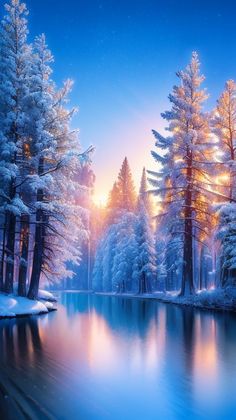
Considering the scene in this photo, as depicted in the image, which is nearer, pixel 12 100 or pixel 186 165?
pixel 12 100

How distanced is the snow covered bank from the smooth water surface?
3.51 metres

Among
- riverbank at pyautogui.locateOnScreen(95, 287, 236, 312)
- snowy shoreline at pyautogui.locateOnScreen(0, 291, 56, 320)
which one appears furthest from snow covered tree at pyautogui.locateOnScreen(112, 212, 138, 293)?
snowy shoreline at pyautogui.locateOnScreen(0, 291, 56, 320)

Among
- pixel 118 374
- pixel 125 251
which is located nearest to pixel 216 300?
pixel 118 374

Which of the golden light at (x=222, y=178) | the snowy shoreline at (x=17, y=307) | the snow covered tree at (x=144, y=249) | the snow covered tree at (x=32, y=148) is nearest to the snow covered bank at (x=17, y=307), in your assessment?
the snowy shoreline at (x=17, y=307)

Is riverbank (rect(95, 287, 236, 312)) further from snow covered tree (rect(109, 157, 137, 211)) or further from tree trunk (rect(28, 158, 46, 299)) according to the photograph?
snow covered tree (rect(109, 157, 137, 211))

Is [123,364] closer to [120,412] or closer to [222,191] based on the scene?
[120,412]

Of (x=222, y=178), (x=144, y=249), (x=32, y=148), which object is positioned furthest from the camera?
(x=144, y=249)

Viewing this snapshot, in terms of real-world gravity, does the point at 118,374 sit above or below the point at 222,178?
below

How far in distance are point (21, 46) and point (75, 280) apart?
72.0 meters

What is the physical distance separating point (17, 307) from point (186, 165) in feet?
54.7

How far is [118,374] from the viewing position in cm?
704

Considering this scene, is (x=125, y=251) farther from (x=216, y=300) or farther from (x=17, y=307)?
(x=17, y=307)

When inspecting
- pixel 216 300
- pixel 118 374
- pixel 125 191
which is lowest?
pixel 118 374

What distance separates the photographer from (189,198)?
85.4ft
